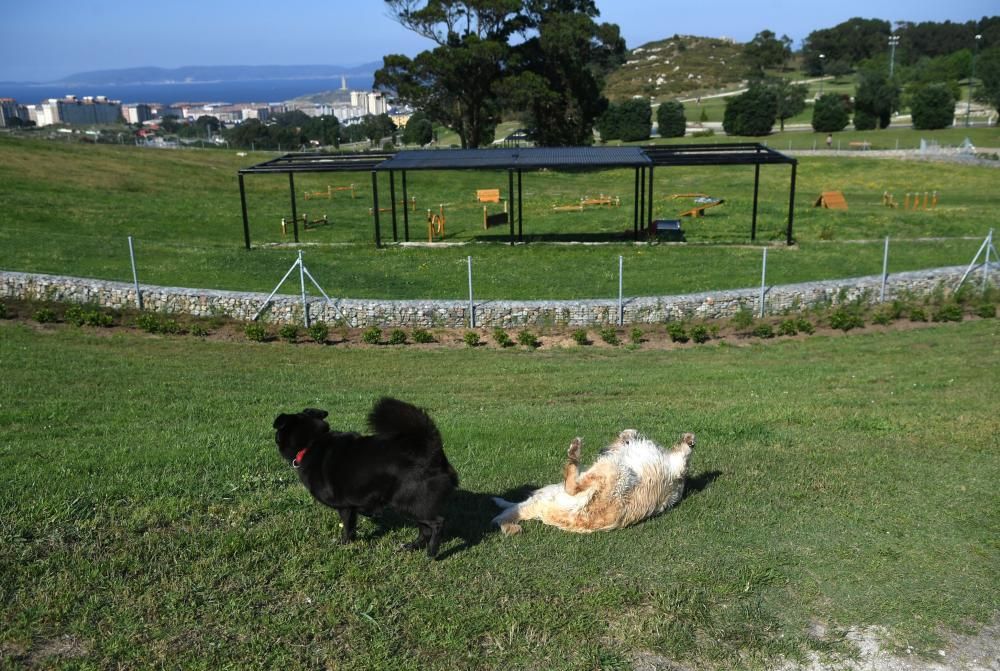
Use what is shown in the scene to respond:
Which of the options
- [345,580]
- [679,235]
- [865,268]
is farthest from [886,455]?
[679,235]

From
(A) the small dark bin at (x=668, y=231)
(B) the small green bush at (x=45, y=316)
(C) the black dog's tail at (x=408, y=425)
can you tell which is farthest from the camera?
(A) the small dark bin at (x=668, y=231)

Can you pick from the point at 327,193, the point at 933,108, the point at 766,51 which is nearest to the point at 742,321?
the point at 327,193

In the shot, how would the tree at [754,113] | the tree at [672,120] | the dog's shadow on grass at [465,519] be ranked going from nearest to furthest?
the dog's shadow on grass at [465,519]
the tree at [754,113]
the tree at [672,120]

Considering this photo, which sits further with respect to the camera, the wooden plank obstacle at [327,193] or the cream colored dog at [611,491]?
the wooden plank obstacle at [327,193]

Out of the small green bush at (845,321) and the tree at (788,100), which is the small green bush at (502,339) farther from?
the tree at (788,100)

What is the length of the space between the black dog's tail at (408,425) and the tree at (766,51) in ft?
443

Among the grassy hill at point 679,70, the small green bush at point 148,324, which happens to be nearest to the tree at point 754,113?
the grassy hill at point 679,70

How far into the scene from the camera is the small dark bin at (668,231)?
2749cm

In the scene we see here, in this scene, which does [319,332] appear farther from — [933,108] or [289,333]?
[933,108]

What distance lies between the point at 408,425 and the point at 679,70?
162 m

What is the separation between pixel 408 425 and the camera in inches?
213

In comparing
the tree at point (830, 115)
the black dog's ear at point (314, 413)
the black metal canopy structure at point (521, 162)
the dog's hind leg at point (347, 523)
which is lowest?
the dog's hind leg at point (347, 523)

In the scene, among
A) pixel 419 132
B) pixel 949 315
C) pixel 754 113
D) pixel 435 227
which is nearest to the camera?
pixel 949 315

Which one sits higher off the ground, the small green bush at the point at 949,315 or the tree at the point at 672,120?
the tree at the point at 672,120
